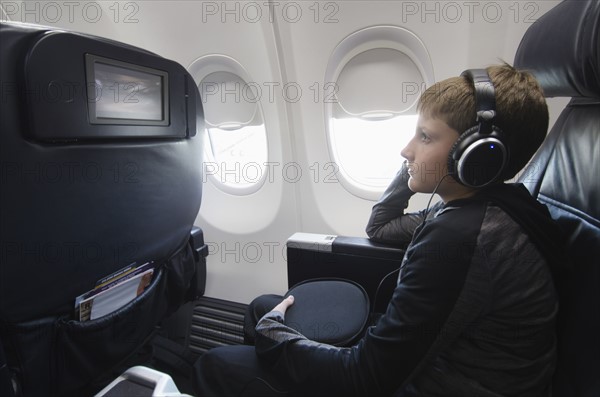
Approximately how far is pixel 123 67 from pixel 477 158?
864 mm

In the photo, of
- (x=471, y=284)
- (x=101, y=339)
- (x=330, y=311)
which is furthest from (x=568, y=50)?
(x=101, y=339)

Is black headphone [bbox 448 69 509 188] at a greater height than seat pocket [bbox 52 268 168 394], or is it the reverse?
black headphone [bbox 448 69 509 188]

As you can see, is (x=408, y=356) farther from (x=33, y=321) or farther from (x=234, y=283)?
(x=234, y=283)

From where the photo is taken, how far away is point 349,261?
1.46m

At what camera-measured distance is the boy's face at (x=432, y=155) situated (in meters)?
0.78

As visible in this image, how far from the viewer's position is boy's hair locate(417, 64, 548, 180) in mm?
709

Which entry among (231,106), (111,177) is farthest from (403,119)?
(111,177)

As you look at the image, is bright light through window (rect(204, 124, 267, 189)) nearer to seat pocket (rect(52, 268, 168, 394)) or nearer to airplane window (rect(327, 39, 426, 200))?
airplane window (rect(327, 39, 426, 200))

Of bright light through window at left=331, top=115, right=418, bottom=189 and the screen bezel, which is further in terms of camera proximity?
bright light through window at left=331, top=115, right=418, bottom=189

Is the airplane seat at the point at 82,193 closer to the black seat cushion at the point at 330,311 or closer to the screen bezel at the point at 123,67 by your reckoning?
the screen bezel at the point at 123,67

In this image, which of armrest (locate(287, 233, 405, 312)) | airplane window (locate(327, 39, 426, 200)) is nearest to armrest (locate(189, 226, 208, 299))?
armrest (locate(287, 233, 405, 312))

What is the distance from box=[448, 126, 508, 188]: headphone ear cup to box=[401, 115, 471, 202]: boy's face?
4 cm

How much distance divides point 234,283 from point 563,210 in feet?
7.57

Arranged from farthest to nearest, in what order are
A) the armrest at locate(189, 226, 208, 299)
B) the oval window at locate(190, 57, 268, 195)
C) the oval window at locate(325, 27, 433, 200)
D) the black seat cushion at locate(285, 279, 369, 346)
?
1. the oval window at locate(190, 57, 268, 195)
2. the oval window at locate(325, 27, 433, 200)
3. the armrest at locate(189, 226, 208, 299)
4. the black seat cushion at locate(285, 279, 369, 346)
